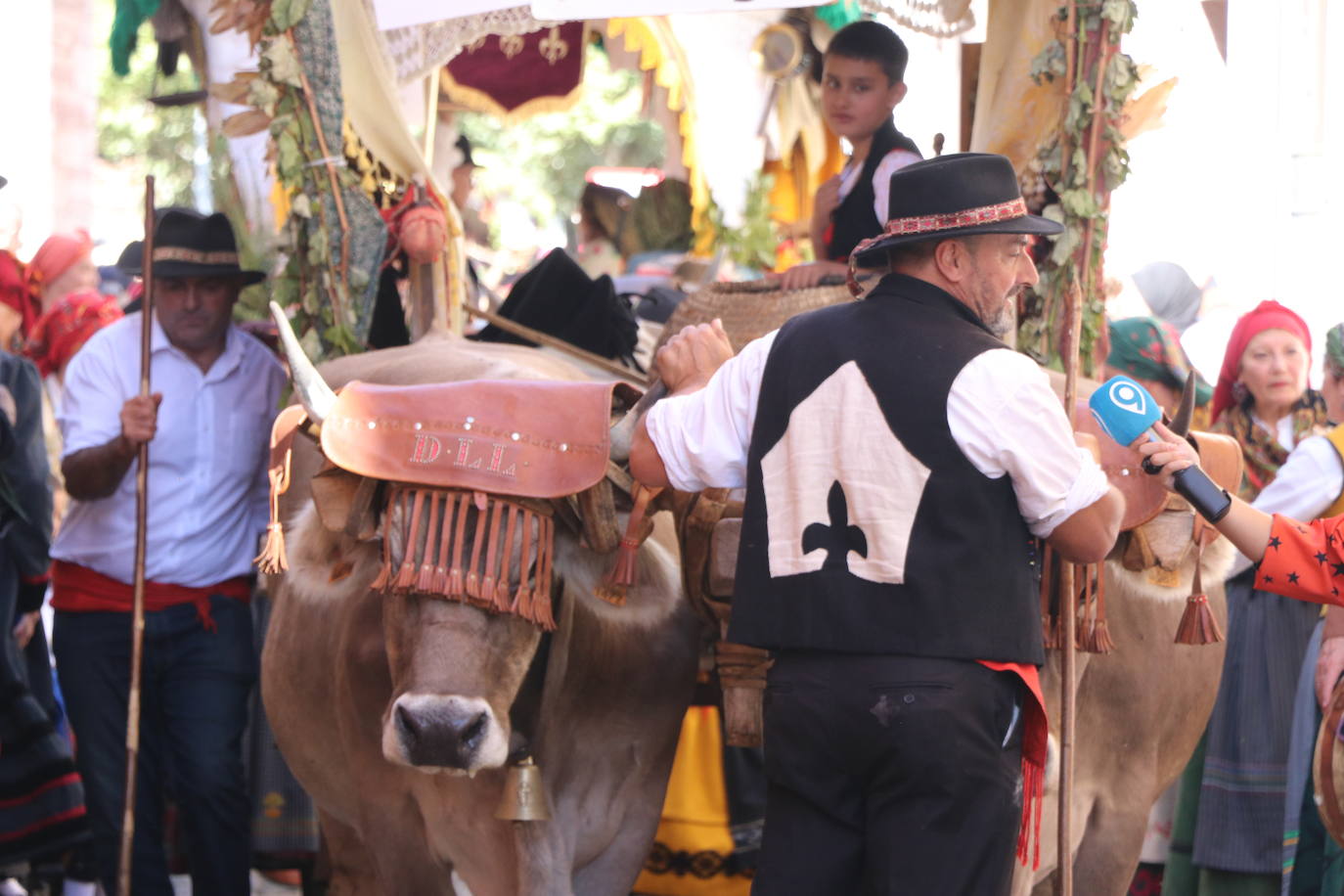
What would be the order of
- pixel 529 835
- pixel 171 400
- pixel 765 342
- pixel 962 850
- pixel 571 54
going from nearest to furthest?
pixel 962 850 → pixel 765 342 → pixel 529 835 → pixel 171 400 → pixel 571 54

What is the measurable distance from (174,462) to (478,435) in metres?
1.93

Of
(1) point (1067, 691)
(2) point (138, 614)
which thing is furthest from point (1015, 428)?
(2) point (138, 614)

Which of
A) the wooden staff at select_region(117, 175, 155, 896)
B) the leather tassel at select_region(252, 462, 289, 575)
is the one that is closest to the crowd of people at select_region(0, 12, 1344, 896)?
the wooden staff at select_region(117, 175, 155, 896)

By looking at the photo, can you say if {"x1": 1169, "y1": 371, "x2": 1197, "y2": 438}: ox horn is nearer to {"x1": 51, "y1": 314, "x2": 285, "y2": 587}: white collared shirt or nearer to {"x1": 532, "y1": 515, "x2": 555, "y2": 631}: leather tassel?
{"x1": 532, "y1": 515, "x2": 555, "y2": 631}: leather tassel

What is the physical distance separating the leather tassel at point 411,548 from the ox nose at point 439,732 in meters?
0.26

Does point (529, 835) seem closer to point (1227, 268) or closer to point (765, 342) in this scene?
point (765, 342)

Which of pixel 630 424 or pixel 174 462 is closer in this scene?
pixel 630 424

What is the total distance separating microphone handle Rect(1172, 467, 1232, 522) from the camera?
3.42 m

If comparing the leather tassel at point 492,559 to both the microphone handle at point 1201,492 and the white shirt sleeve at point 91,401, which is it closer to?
the microphone handle at point 1201,492

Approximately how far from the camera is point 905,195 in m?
3.34

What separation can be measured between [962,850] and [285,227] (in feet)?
10.9

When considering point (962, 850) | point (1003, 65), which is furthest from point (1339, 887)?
point (1003, 65)

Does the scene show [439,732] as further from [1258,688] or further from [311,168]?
[1258,688]

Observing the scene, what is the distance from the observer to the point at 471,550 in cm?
375
